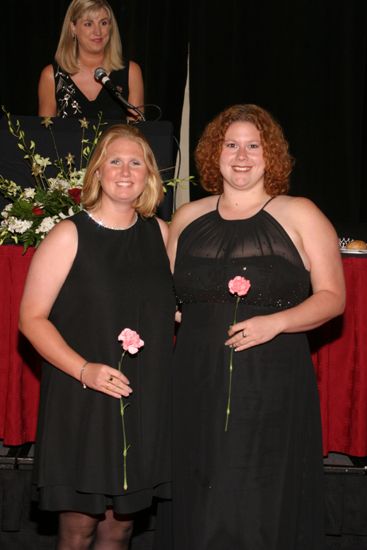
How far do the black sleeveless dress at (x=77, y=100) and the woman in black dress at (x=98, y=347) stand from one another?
1.59m

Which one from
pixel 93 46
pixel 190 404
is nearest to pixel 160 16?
pixel 93 46

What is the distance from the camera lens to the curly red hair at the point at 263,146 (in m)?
2.69

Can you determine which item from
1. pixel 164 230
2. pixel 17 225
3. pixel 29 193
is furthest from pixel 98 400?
pixel 29 193

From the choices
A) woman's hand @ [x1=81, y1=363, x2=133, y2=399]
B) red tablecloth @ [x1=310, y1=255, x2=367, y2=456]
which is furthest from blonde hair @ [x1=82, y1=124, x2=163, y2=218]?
red tablecloth @ [x1=310, y1=255, x2=367, y2=456]

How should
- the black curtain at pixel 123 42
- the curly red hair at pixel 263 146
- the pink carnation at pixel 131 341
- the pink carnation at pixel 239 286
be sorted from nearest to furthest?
1. the pink carnation at pixel 131 341
2. the pink carnation at pixel 239 286
3. the curly red hair at pixel 263 146
4. the black curtain at pixel 123 42

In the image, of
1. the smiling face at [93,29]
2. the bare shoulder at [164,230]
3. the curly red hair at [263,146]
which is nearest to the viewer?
the curly red hair at [263,146]

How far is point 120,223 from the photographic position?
2.63 metres

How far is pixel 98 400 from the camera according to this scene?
2.51 m

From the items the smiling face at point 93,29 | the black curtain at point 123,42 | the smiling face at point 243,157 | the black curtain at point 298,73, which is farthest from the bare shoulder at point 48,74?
the black curtain at point 298,73

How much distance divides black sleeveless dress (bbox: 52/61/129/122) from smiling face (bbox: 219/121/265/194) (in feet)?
4.95

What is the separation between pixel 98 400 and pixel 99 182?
0.69 meters

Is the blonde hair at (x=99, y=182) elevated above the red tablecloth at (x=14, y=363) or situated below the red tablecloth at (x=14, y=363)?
above

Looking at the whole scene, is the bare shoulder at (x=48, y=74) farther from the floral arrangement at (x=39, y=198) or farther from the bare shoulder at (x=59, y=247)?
the bare shoulder at (x=59, y=247)

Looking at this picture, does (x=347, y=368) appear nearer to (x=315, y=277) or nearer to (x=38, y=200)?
(x=315, y=277)
